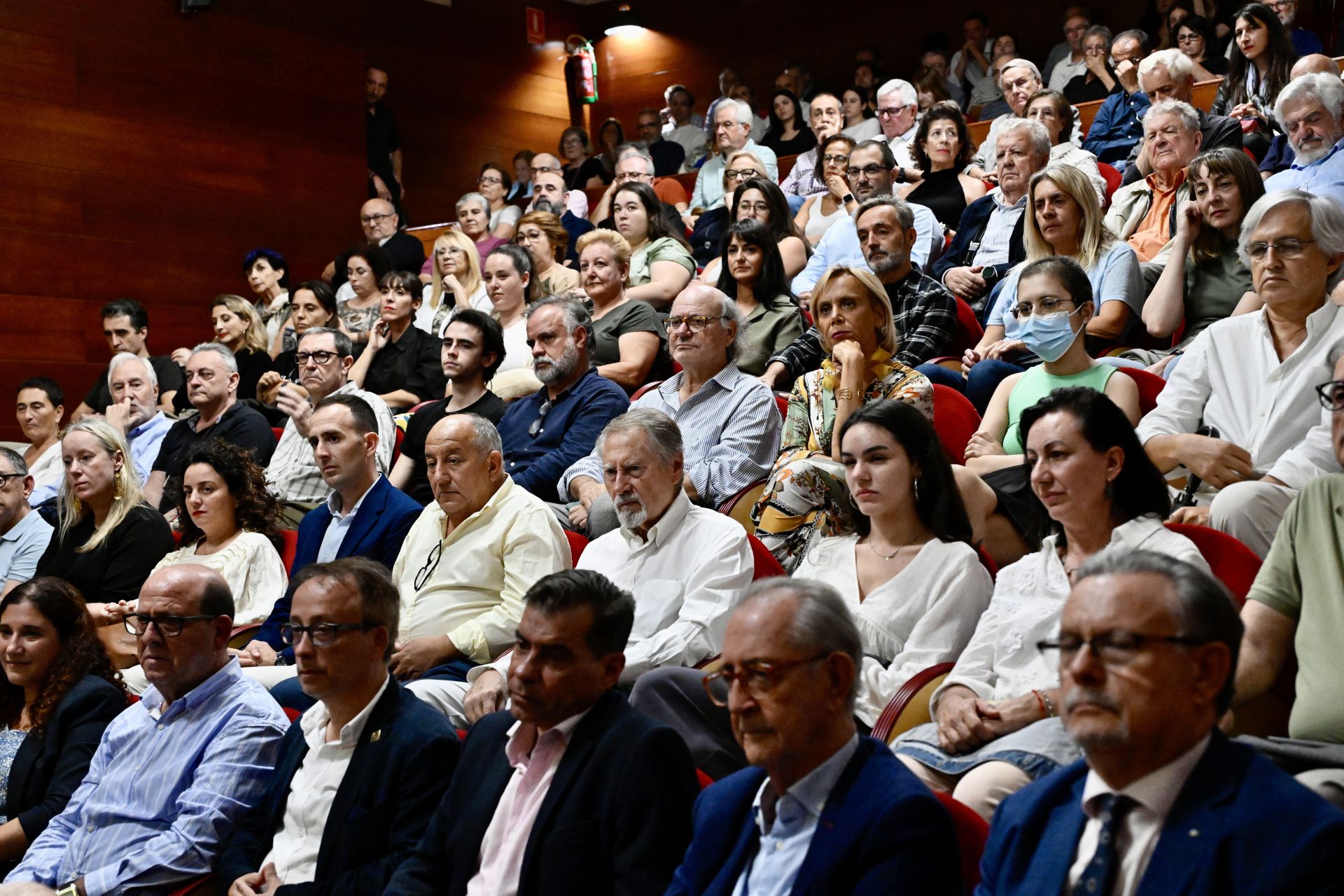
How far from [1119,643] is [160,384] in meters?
5.14

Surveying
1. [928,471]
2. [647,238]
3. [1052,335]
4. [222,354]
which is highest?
[647,238]

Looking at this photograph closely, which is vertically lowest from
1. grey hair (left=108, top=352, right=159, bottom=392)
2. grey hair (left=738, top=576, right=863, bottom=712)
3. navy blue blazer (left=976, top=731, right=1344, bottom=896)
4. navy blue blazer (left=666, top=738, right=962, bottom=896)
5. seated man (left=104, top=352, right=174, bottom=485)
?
navy blue blazer (left=666, top=738, right=962, bottom=896)

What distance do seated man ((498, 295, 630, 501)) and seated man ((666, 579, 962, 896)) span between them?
209 centimetres

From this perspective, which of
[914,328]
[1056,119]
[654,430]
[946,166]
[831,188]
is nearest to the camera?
[654,430]

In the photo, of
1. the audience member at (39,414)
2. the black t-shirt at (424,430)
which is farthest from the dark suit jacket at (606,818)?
the audience member at (39,414)

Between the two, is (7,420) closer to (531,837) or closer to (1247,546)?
(531,837)

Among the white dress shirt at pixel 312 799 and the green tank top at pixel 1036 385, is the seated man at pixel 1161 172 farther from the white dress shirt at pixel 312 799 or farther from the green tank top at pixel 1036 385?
the white dress shirt at pixel 312 799

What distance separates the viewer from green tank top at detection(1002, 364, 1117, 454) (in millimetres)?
3012

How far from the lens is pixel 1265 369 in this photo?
8.71 ft

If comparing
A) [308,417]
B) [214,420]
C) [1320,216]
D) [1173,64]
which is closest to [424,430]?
[308,417]

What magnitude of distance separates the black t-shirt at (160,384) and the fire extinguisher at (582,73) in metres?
5.08

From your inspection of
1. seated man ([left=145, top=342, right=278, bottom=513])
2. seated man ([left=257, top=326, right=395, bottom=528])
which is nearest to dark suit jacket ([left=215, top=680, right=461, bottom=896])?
seated man ([left=257, top=326, right=395, bottom=528])

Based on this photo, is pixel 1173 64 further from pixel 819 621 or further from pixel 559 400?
pixel 819 621

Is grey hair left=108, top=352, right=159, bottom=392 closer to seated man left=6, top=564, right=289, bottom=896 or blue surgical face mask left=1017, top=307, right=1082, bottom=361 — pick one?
seated man left=6, top=564, right=289, bottom=896
